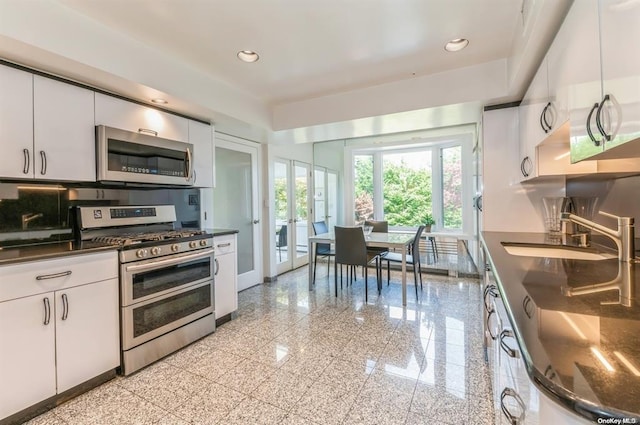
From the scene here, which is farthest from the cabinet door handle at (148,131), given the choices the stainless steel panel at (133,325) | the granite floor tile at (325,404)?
the granite floor tile at (325,404)

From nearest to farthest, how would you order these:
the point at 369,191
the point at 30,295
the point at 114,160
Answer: the point at 30,295, the point at 114,160, the point at 369,191

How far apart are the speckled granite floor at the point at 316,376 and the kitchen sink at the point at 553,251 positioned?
87 cm

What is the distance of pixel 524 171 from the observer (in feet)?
7.54

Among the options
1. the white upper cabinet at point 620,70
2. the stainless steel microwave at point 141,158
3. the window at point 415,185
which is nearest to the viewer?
the white upper cabinet at point 620,70

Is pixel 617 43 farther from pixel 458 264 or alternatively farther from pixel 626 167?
pixel 458 264

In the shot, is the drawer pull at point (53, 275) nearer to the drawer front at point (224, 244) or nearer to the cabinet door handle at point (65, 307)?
the cabinet door handle at point (65, 307)

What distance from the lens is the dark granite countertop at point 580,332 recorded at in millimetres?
474

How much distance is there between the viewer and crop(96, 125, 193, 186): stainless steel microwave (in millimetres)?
2146

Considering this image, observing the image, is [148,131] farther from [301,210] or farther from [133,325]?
[301,210]

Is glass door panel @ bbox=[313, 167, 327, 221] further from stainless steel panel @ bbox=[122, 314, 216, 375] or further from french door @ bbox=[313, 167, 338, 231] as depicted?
stainless steel panel @ bbox=[122, 314, 216, 375]

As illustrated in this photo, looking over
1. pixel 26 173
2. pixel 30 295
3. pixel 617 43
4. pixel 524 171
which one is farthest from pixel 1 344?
pixel 524 171

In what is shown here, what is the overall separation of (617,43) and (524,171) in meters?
1.58

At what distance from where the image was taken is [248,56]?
2.36 meters

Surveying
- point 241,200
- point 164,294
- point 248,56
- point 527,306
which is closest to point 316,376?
point 164,294
